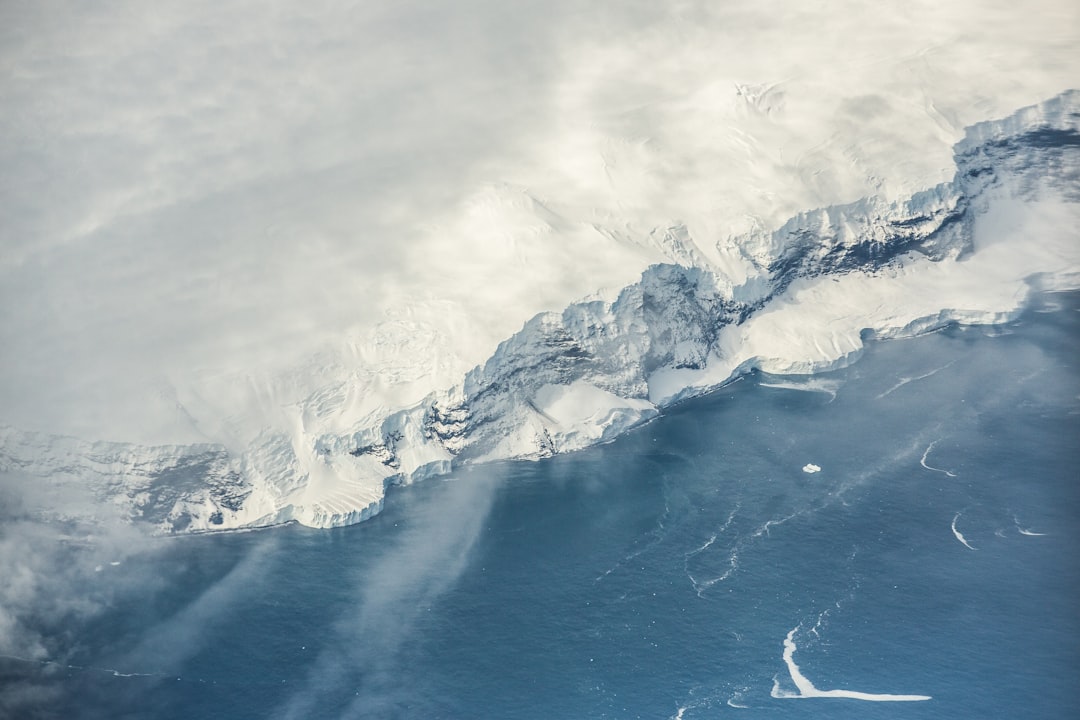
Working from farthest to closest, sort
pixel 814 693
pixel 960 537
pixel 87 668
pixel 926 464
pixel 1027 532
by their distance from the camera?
pixel 926 464
pixel 960 537
pixel 1027 532
pixel 87 668
pixel 814 693

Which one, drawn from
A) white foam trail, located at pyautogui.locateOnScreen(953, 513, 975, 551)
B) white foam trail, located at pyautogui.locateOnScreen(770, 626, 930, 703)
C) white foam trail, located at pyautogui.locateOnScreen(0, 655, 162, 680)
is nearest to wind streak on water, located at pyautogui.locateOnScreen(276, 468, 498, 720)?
white foam trail, located at pyautogui.locateOnScreen(0, 655, 162, 680)

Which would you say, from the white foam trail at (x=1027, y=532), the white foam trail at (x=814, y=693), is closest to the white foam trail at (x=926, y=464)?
the white foam trail at (x=1027, y=532)

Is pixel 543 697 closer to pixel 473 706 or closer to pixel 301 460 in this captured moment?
pixel 473 706

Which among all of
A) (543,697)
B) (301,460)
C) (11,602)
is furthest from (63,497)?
(543,697)

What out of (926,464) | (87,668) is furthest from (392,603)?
(926,464)

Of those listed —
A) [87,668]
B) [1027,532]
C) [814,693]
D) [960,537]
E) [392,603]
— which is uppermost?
[87,668]

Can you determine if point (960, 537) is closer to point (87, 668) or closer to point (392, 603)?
point (392, 603)

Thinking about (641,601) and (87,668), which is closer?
(87,668)

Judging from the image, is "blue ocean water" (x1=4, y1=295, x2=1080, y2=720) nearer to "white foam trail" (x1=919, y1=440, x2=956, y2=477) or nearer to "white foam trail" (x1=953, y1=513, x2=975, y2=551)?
"white foam trail" (x1=919, y1=440, x2=956, y2=477)

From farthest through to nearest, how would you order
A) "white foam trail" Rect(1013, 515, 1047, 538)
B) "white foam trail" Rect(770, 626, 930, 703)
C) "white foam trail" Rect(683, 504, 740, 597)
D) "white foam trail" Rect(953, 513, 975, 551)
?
"white foam trail" Rect(1013, 515, 1047, 538) < "white foam trail" Rect(953, 513, 975, 551) < "white foam trail" Rect(683, 504, 740, 597) < "white foam trail" Rect(770, 626, 930, 703)
